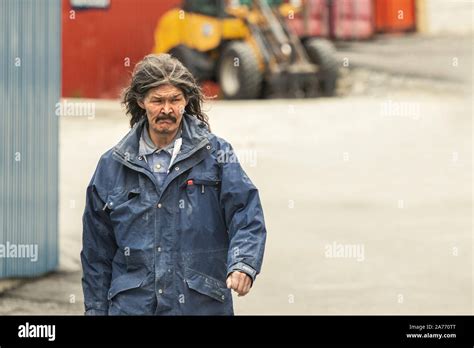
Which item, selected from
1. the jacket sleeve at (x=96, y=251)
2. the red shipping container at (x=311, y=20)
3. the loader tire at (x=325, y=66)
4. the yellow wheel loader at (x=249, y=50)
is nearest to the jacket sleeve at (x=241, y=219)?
the jacket sleeve at (x=96, y=251)

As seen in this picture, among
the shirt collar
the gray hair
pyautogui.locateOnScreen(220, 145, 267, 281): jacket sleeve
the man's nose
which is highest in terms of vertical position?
the gray hair

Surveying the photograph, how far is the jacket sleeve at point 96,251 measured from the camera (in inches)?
154

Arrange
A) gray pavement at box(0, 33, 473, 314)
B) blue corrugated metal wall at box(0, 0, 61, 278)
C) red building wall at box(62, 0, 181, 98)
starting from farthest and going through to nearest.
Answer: red building wall at box(62, 0, 181, 98) < gray pavement at box(0, 33, 473, 314) < blue corrugated metal wall at box(0, 0, 61, 278)

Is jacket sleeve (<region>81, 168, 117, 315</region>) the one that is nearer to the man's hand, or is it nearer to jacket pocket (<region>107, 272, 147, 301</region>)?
jacket pocket (<region>107, 272, 147, 301</region>)

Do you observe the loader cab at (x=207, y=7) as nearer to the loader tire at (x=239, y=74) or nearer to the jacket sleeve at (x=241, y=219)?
the loader tire at (x=239, y=74)

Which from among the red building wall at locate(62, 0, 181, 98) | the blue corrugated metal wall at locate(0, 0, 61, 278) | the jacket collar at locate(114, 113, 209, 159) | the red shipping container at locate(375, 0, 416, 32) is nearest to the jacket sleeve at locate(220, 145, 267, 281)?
the jacket collar at locate(114, 113, 209, 159)

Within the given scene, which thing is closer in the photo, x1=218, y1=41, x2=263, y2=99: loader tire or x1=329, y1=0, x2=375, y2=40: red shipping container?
x1=218, y1=41, x2=263, y2=99: loader tire

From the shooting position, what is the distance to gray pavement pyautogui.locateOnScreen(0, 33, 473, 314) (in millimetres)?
7445

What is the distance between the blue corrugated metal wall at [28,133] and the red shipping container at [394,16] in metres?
6.26

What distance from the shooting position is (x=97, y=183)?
3.90 meters

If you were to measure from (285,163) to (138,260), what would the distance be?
6303mm

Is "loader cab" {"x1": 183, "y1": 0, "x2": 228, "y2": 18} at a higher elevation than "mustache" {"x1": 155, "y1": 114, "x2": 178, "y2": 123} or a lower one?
higher

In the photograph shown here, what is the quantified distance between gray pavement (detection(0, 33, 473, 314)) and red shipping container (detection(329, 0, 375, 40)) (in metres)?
0.47

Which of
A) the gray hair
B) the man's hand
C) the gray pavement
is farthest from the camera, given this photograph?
the gray pavement
